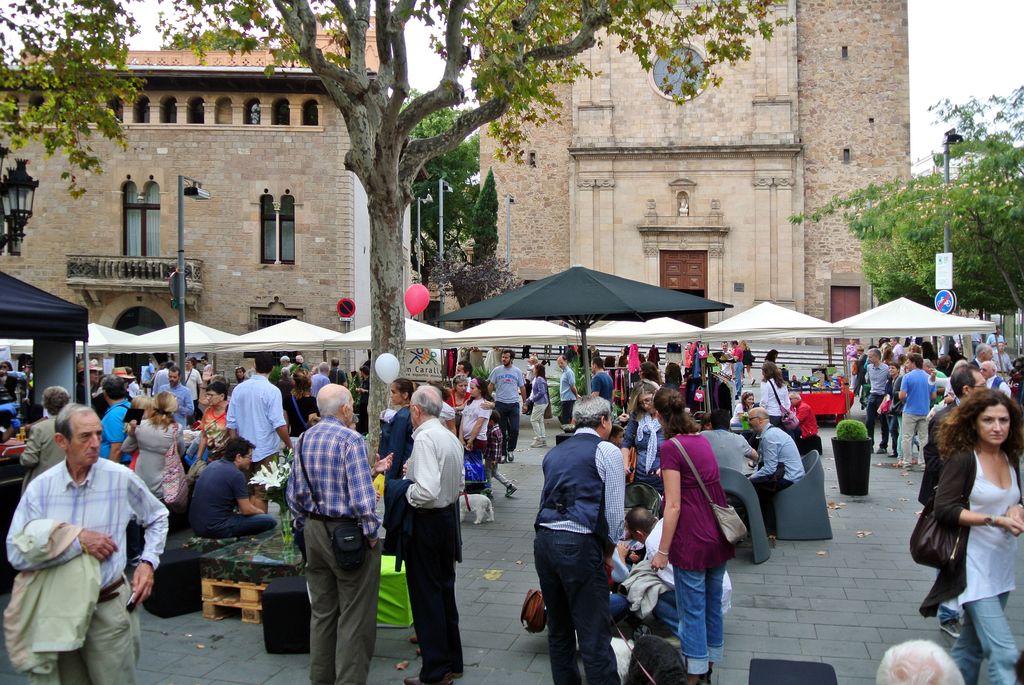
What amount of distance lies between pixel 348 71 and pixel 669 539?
646cm

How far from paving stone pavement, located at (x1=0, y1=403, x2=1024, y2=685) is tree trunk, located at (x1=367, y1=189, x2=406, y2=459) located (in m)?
2.14

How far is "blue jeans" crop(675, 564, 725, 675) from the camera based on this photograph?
4883 millimetres

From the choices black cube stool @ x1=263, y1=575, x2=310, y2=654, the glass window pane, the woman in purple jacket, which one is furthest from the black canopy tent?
the glass window pane

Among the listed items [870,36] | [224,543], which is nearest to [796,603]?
[224,543]

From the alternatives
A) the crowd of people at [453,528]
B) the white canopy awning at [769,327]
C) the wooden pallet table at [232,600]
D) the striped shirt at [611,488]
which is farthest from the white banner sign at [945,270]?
the wooden pallet table at [232,600]

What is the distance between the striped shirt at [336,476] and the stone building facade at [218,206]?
74.9ft

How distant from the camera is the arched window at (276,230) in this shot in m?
27.5

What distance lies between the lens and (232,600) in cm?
639

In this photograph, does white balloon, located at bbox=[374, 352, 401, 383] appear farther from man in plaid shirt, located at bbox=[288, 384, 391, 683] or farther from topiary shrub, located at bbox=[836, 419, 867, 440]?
topiary shrub, located at bbox=[836, 419, 867, 440]

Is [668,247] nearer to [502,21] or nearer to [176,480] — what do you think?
[502,21]

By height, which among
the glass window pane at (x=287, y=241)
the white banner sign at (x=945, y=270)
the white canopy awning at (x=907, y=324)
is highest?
the glass window pane at (x=287, y=241)

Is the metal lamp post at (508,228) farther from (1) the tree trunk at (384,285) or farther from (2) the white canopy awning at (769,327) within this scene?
(1) the tree trunk at (384,285)

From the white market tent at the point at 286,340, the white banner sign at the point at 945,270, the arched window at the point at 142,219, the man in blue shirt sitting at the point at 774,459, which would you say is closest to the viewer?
the man in blue shirt sitting at the point at 774,459

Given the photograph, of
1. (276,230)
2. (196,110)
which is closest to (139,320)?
(276,230)
